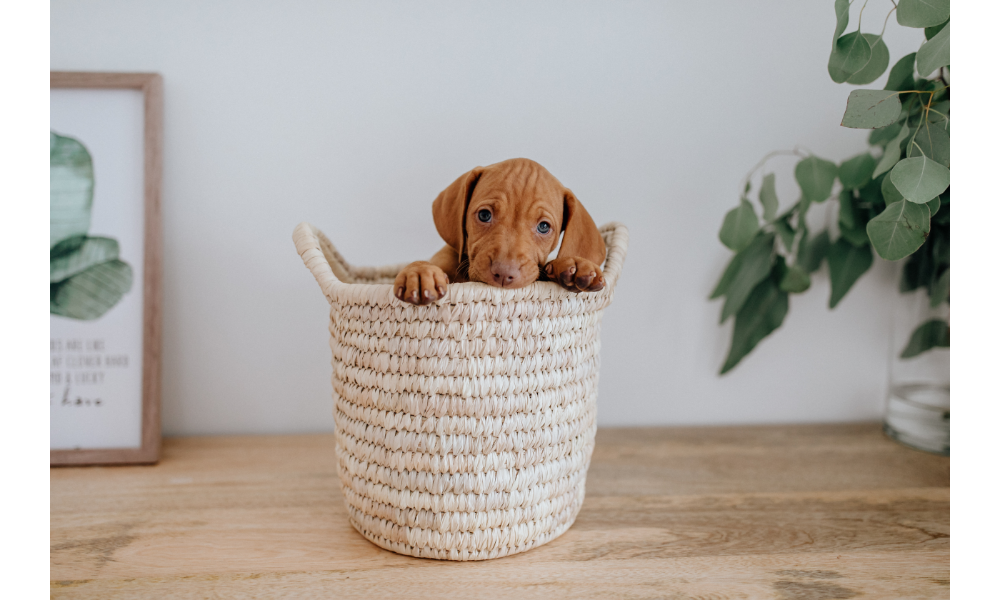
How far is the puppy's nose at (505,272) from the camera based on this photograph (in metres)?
0.60

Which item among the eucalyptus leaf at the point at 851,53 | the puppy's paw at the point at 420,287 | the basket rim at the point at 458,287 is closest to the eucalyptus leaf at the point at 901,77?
the eucalyptus leaf at the point at 851,53

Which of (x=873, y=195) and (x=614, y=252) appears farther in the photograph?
(x=873, y=195)

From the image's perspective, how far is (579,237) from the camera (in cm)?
67

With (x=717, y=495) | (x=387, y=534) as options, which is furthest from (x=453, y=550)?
(x=717, y=495)

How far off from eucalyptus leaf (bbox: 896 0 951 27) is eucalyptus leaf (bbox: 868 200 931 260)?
0.61 ft

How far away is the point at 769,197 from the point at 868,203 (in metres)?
0.18

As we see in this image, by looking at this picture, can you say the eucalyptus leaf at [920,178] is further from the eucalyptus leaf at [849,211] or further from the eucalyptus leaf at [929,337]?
the eucalyptus leaf at [929,337]

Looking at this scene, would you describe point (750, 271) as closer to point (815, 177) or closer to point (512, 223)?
point (815, 177)

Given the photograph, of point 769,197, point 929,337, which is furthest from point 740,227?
point 929,337

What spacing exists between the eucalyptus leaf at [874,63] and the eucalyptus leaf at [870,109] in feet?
0.20

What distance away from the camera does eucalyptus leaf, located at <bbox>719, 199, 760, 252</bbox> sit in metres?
0.92

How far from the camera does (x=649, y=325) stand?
106 centimetres
